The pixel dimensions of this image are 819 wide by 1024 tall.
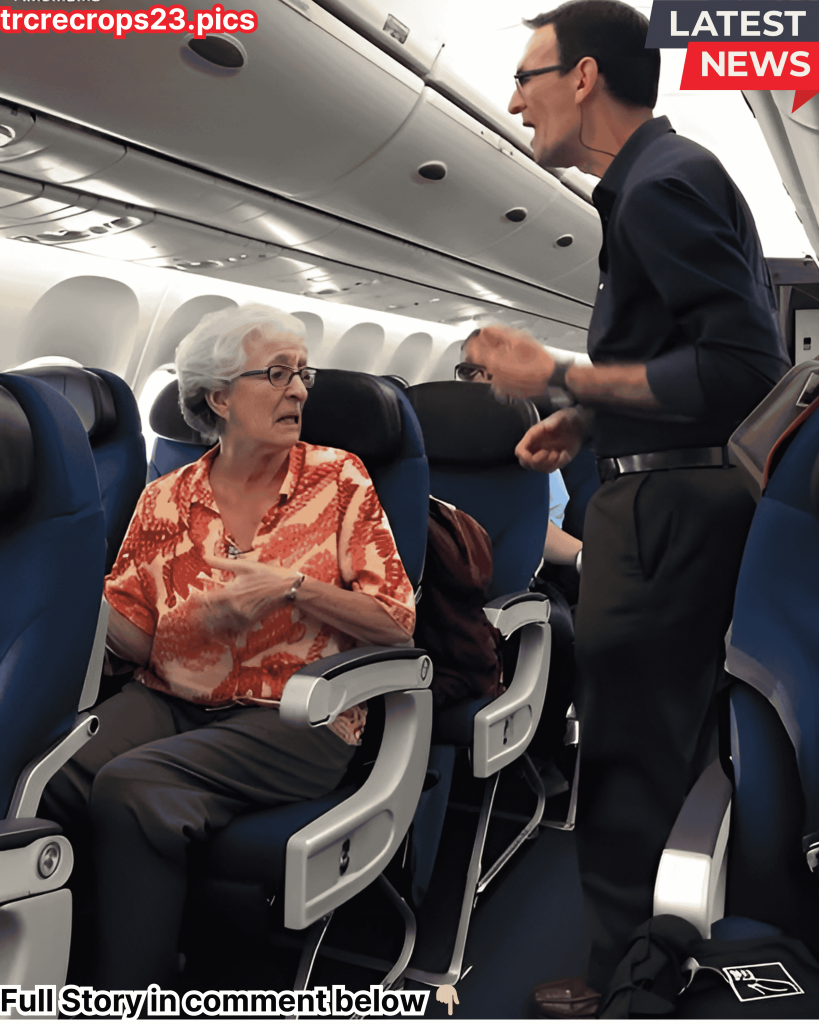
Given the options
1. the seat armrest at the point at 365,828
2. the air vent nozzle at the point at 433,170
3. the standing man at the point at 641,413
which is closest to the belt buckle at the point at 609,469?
the standing man at the point at 641,413

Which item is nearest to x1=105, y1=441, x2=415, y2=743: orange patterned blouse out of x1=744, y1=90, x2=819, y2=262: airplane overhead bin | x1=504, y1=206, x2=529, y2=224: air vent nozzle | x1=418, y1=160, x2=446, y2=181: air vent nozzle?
x1=418, y1=160, x2=446, y2=181: air vent nozzle

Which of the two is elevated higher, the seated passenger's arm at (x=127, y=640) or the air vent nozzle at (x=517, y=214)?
the air vent nozzle at (x=517, y=214)

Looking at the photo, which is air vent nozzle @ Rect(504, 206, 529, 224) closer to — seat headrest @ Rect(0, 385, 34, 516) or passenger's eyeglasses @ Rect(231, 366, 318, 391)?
passenger's eyeglasses @ Rect(231, 366, 318, 391)

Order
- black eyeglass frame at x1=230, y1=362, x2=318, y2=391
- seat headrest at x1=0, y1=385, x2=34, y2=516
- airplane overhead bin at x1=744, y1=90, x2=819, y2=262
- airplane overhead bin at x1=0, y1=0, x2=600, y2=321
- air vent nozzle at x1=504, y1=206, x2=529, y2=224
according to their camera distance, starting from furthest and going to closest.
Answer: air vent nozzle at x1=504, y1=206, x2=529, y2=224, airplane overhead bin at x1=744, y1=90, x2=819, y2=262, airplane overhead bin at x1=0, y1=0, x2=600, y2=321, black eyeglass frame at x1=230, y1=362, x2=318, y2=391, seat headrest at x1=0, y1=385, x2=34, y2=516

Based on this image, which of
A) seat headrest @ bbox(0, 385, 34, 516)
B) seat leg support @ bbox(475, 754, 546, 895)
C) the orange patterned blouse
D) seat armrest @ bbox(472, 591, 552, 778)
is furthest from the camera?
seat leg support @ bbox(475, 754, 546, 895)

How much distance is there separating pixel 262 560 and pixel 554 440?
0.64 meters

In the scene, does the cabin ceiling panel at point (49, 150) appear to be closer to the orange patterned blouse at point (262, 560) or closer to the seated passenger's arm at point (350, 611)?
the orange patterned blouse at point (262, 560)

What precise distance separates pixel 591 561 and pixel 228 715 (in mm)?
764

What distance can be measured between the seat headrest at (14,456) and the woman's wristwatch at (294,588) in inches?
22.7

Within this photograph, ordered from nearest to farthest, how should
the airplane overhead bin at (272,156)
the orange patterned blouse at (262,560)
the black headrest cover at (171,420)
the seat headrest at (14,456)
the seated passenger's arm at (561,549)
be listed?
the seat headrest at (14,456) < the orange patterned blouse at (262,560) < the black headrest cover at (171,420) < the airplane overhead bin at (272,156) < the seated passenger's arm at (561,549)

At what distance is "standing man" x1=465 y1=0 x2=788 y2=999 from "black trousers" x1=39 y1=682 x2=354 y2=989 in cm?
54

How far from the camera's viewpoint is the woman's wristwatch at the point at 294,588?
1.72 meters

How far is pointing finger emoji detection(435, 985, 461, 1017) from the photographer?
213 cm

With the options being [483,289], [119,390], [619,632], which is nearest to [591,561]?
[619,632]
